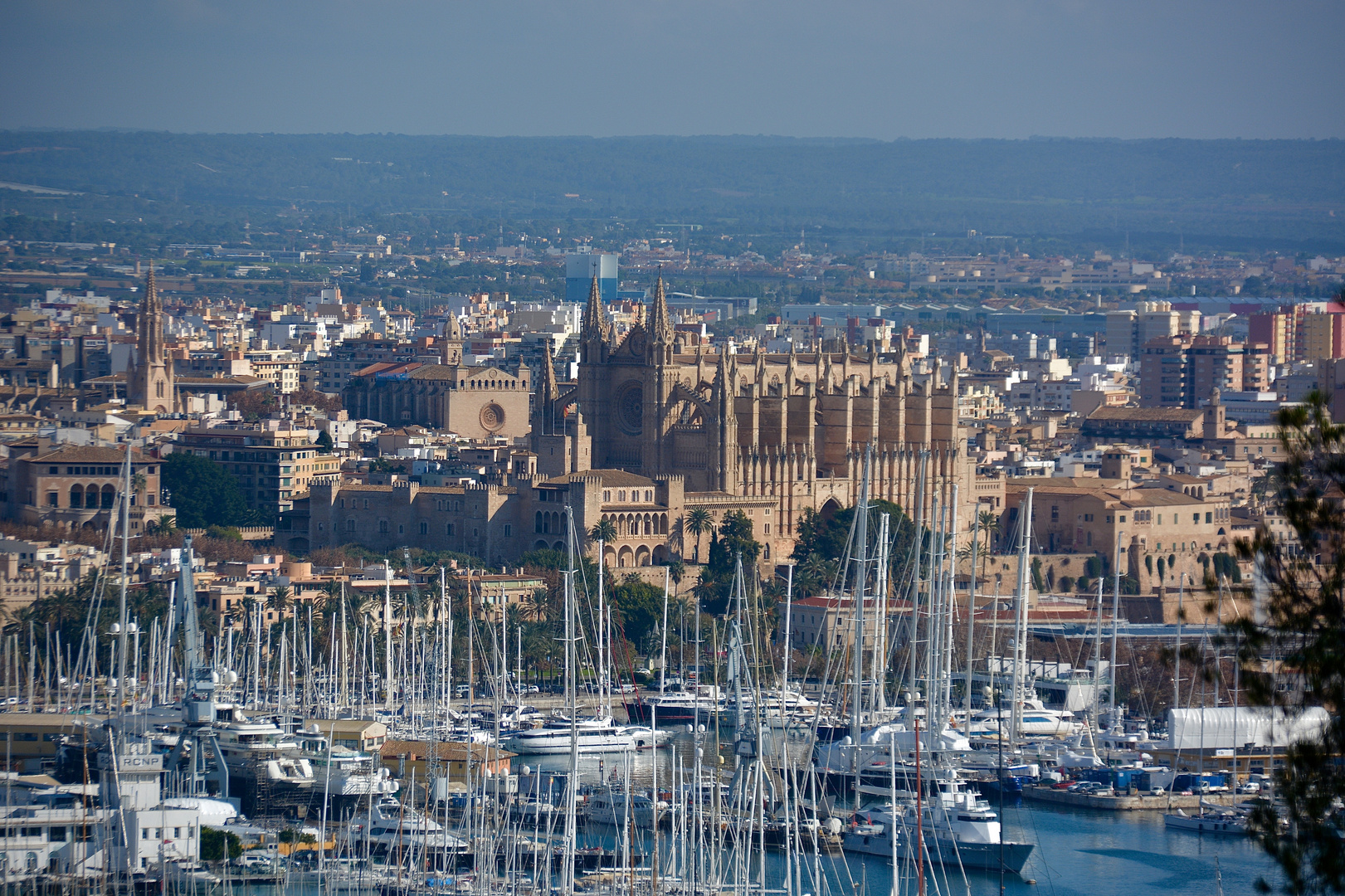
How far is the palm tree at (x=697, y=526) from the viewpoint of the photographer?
66250mm

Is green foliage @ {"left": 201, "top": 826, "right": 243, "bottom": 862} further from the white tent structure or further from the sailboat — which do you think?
the white tent structure

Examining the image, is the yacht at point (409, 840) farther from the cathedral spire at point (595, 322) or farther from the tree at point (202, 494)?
the cathedral spire at point (595, 322)

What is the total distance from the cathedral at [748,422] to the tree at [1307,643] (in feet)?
168

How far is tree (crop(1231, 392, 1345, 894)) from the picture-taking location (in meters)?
15.6

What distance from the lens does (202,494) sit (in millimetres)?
70688

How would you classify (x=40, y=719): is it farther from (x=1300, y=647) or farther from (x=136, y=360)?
(x=136, y=360)

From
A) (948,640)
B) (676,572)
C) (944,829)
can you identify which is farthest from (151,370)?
(944,829)

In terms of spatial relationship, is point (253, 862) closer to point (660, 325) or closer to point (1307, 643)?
point (1307, 643)

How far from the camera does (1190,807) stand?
4134 cm

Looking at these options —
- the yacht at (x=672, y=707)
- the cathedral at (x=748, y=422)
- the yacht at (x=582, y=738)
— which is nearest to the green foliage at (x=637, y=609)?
the yacht at (x=672, y=707)

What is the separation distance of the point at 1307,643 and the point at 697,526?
166 ft

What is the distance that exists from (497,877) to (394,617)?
2149cm

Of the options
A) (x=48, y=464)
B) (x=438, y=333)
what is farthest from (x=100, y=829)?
(x=438, y=333)

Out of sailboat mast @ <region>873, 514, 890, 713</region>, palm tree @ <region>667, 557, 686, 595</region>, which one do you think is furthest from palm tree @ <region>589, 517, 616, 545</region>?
sailboat mast @ <region>873, 514, 890, 713</region>
